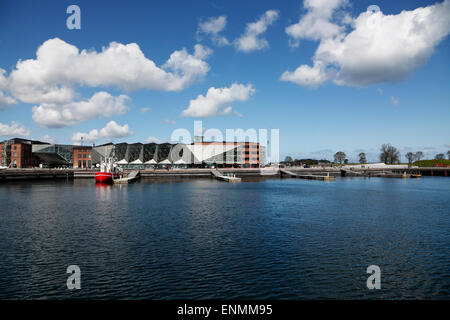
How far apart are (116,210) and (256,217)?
2619cm

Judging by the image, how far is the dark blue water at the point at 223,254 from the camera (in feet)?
71.6

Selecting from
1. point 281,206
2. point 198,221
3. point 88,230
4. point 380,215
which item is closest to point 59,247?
point 88,230

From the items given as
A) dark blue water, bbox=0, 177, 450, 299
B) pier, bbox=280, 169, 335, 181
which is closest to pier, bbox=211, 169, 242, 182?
pier, bbox=280, 169, 335, 181

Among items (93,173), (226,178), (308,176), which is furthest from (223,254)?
(93,173)

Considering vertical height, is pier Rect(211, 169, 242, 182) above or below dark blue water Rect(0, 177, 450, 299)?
above

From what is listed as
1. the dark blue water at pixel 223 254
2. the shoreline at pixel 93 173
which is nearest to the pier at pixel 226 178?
the shoreline at pixel 93 173

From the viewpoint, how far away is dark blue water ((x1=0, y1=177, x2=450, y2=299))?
71.6 feet

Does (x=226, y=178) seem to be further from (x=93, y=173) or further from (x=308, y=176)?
(x=93, y=173)

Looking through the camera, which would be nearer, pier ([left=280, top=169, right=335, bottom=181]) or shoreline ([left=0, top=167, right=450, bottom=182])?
shoreline ([left=0, top=167, right=450, bottom=182])

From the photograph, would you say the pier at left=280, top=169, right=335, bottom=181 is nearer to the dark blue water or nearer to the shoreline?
the shoreline

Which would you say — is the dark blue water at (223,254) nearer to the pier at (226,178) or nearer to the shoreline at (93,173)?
the pier at (226,178)

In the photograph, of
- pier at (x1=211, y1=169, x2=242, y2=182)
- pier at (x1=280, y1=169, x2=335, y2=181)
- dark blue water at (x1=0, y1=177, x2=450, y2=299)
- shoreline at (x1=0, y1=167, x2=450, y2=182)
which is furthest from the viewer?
pier at (x1=280, y1=169, x2=335, y2=181)
